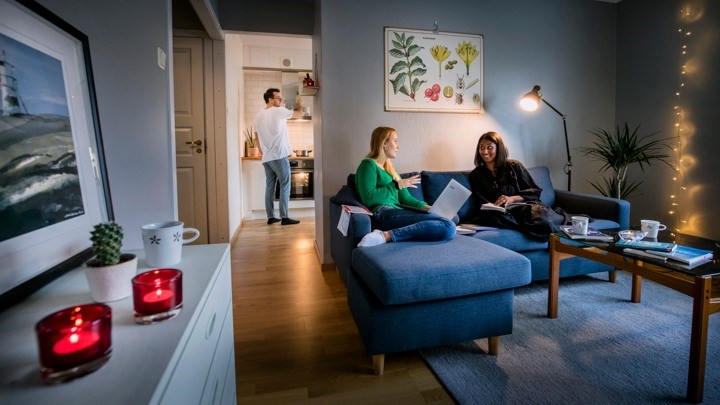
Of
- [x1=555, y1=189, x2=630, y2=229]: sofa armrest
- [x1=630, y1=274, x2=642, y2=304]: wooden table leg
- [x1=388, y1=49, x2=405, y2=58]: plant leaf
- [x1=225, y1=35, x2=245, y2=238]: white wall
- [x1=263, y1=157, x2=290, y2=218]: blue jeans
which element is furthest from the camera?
[x1=263, y1=157, x2=290, y2=218]: blue jeans

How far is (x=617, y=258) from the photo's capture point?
166 cm

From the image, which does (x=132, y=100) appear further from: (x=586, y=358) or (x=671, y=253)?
(x=671, y=253)

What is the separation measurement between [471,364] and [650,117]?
122 inches

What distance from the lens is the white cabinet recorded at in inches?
17.0

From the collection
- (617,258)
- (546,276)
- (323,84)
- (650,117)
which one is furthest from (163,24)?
(650,117)

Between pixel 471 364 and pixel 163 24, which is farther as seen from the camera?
pixel 163 24

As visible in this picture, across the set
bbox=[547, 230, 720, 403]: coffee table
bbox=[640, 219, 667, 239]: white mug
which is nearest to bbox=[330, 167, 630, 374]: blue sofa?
bbox=[547, 230, 720, 403]: coffee table

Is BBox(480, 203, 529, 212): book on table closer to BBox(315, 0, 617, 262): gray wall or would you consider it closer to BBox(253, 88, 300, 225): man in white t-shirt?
BBox(315, 0, 617, 262): gray wall

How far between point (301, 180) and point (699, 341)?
4.51 m

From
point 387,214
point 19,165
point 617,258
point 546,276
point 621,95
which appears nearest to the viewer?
point 19,165

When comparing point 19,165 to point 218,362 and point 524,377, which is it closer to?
point 218,362

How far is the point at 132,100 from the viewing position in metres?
1.32

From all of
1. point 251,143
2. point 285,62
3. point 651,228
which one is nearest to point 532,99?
point 651,228

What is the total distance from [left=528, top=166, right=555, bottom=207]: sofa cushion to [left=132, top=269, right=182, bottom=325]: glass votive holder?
2923 millimetres
